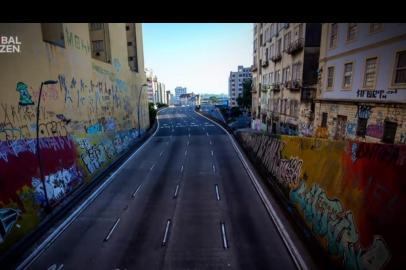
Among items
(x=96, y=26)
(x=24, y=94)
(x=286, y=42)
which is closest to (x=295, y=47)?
(x=286, y=42)

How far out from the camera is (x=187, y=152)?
31.5m

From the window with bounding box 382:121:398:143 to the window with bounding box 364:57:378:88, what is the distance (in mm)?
3088

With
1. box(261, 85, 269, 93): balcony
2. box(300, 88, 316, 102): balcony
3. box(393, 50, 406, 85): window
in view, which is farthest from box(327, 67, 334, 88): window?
box(261, 85, 269, 93): balcony

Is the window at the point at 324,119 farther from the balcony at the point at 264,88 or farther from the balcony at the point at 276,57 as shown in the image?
the balcony at the point at 264,88

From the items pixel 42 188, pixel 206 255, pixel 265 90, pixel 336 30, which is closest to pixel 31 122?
pixel 42 188

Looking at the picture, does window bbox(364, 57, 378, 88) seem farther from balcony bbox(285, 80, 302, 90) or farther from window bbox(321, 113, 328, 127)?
balcony bbox(285, 80, 302, 90)

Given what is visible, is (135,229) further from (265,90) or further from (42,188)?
(265,90)

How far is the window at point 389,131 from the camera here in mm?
14728

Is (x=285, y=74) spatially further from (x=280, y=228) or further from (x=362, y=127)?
(x=280, y=228)

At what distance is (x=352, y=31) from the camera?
62.2ft

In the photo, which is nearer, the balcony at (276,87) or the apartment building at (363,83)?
the apartment building at (363,83)

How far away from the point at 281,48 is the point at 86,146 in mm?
33202

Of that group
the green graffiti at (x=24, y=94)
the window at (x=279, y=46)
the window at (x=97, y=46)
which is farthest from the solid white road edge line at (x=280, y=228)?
the window at (x=97, y=46)

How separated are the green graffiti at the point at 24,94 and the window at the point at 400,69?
2320cm
